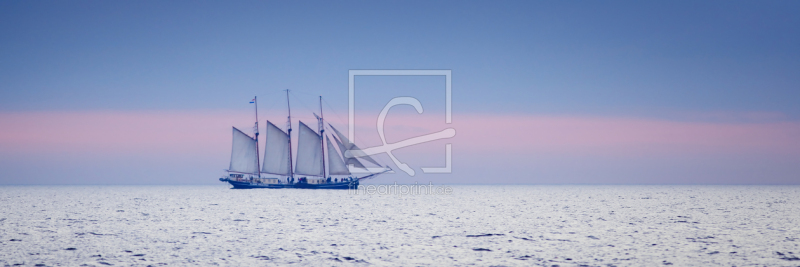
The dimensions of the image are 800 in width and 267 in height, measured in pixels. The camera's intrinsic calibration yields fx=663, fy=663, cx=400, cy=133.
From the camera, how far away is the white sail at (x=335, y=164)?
133 metres

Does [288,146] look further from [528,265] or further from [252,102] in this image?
[528,265]

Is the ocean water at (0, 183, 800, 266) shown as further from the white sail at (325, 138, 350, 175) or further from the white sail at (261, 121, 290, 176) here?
the white sail at (261, 121, 290, 176)

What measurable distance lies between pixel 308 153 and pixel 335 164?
7.34m

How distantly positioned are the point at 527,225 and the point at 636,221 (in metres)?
12.6

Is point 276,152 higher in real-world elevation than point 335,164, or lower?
higher

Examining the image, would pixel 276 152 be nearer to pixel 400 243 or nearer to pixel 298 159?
pixel 298 159

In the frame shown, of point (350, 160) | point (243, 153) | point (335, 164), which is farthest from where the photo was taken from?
point (243, 153)

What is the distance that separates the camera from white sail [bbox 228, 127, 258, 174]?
142 m

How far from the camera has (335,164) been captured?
135 meters

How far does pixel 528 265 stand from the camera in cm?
3105

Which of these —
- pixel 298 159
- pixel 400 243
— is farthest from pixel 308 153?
pixel 400 243

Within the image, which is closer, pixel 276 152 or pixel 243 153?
pixel 276 152

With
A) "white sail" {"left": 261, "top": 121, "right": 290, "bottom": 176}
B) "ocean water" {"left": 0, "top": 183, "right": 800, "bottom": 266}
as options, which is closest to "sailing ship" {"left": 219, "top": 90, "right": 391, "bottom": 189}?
"white sail" {"left": 261, "top": 121, "right": 290, "bottom": 176}

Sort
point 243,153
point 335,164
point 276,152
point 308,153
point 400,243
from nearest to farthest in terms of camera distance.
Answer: point 400,243, point 335,164, point 308,153, point 276,152, point 243,153
